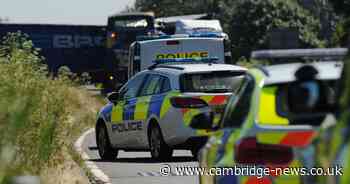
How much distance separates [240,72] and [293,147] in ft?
33.9

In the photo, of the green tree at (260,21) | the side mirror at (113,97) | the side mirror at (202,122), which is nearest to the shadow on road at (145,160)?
the side mirror at (113,97)

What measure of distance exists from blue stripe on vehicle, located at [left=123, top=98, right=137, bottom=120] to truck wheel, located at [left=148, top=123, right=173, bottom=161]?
74 cm

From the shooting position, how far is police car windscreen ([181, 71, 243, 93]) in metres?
16.8

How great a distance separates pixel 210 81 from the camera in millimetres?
16984

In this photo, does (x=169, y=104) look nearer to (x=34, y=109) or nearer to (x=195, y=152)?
(x=195, y=152)

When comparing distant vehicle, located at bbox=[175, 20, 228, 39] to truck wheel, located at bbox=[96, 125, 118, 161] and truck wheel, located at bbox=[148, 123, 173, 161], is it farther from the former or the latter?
truck wheel, located at bbox=[148, 123, 173, 161]

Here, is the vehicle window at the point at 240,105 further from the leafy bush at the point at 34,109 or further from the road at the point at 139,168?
the road at the point at 139,168

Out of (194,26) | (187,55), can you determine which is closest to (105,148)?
(187,55)

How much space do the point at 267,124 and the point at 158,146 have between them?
10.1 meters

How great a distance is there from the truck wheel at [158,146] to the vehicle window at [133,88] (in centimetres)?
102

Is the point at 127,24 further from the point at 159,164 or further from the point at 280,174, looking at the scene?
the point at 280,174

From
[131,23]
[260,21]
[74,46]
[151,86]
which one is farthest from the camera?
[260,21]

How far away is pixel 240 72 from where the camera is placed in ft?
56.4

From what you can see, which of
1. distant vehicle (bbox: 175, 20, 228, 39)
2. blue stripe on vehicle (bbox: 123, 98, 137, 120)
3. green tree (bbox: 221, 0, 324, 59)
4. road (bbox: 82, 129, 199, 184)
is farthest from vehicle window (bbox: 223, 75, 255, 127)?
green tree (bbox: 221, 0, 324, 59)
